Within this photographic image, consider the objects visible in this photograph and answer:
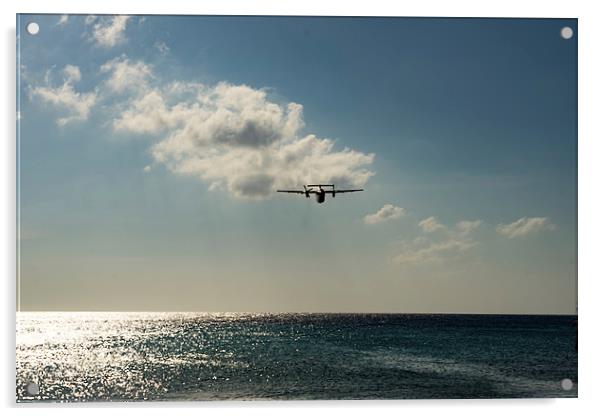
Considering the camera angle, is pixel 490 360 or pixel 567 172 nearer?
pixel 567 172

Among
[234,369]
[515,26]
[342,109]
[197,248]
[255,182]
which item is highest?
[515,26]

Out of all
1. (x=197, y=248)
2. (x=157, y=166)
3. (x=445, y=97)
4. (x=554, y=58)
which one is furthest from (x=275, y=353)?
(x=554, y=58)

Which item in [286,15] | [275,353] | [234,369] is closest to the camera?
[286,15]

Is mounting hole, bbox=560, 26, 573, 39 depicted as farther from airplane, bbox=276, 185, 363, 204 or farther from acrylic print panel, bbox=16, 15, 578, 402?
airplane, bbox=276, 185, 363, 204

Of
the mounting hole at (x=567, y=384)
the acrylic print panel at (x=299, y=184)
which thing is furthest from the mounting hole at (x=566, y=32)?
the mounting hole at (x=567, y=384)

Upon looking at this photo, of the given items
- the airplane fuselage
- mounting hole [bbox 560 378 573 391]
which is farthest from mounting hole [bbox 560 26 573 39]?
mounting hole [bbox 560 378 573 391]

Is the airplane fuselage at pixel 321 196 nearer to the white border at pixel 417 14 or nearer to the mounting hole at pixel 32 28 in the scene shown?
the white border at pixel 417 14

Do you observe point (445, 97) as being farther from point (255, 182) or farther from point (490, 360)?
point (490, 360)
